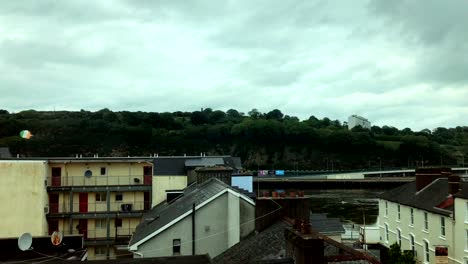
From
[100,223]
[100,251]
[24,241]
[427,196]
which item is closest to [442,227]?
[427,196]

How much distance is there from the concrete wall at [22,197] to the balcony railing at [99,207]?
223 cm

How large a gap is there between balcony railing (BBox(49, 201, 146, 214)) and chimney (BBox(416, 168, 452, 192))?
78.8 feet

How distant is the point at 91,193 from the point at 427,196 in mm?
28683

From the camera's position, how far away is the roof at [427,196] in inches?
1346

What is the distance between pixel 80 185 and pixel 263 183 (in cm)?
13224

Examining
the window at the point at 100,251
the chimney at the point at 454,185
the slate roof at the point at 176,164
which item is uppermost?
the slate roof at the point at 176,164

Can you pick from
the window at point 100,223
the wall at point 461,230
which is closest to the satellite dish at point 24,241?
the window at point 100,223

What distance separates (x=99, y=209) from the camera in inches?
1623

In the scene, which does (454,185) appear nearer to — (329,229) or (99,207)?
(329,229)

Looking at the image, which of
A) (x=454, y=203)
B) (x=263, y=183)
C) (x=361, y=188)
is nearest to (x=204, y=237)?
(x=454, y=203)

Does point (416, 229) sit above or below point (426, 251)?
above

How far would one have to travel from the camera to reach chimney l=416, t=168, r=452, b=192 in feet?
131

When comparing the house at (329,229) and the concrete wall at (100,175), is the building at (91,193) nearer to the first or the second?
the concrete wall at (100,175)

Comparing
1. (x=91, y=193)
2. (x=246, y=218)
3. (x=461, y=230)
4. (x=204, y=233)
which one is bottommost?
(x=461, y=230)
